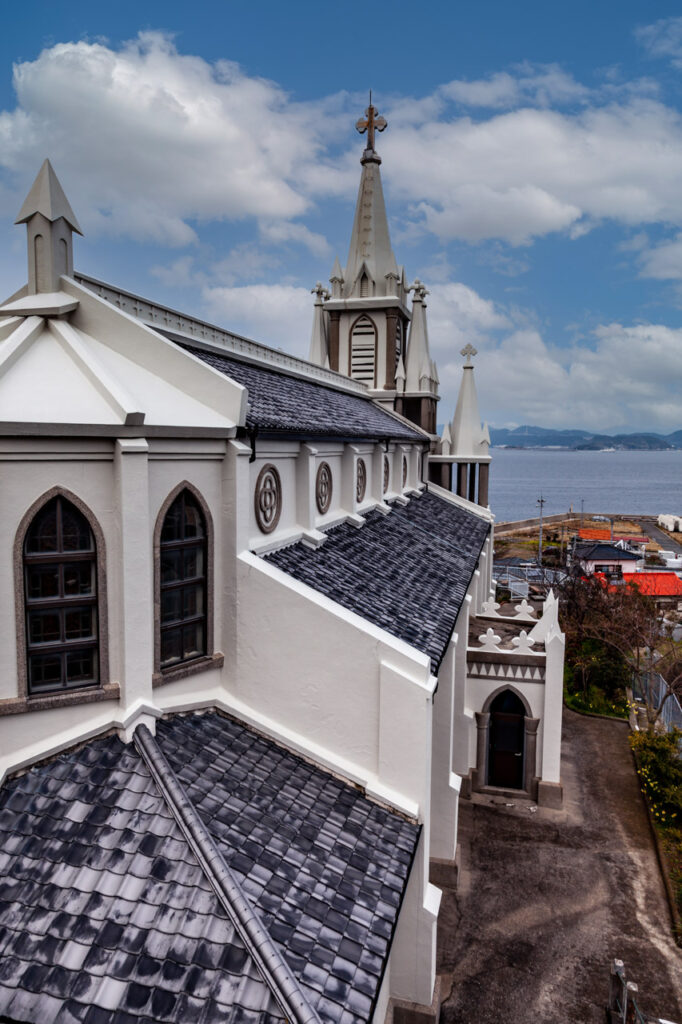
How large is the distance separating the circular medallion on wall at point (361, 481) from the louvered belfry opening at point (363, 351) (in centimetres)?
1398

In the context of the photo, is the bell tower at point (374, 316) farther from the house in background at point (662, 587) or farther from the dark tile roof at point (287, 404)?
the house in background at point (662, 587)

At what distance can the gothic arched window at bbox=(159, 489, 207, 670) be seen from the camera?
407 inches

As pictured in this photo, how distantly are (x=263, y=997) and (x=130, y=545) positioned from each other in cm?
567

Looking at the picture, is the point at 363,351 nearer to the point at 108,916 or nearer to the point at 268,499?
the point at 268,499

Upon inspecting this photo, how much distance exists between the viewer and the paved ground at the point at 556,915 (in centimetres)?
1274

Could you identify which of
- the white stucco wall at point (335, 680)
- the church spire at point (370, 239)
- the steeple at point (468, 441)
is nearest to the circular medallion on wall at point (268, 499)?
the white stucco wall at point (335, 680)

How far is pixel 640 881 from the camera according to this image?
16359 mm

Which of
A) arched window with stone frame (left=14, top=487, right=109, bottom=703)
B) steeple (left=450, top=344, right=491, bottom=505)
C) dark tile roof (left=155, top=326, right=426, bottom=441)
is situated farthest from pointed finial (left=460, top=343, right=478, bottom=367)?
arched window with stone frame (left=14, top=487, right=109, bottom=703)

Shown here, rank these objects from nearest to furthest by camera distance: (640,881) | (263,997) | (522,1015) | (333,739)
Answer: (263,997)
(333,739)
(522,1015)
(640,881)

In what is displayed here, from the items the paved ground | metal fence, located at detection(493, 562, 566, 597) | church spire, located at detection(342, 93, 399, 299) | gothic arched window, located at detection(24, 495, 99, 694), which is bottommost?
metal fence, located at detection(493, 562, 566, 597)

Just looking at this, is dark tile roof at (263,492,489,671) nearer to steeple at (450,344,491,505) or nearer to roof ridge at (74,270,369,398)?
roof ridge at (74,270,369,398)

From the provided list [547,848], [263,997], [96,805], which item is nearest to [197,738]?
[96,805]

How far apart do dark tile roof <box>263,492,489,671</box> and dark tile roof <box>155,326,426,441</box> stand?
2.53m

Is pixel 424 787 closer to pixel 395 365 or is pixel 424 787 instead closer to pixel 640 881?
pixel 640 881
